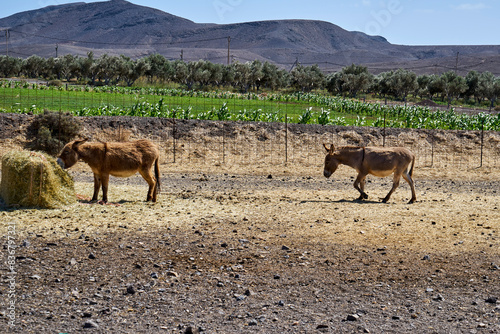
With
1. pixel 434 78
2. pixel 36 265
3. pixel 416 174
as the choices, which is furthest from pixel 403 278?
pixel 434 78

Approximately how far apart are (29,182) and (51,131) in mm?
12857

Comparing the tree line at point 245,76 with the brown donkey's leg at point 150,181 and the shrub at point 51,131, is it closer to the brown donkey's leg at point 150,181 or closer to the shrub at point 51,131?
the shrub at point 51,131

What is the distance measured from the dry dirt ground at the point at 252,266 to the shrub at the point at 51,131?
392 inches

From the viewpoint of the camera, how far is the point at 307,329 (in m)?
7.16

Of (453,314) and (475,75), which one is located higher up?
(475,75)

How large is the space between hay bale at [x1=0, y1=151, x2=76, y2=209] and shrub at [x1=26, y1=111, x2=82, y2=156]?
36.9 feet

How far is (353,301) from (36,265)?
5.41 metres

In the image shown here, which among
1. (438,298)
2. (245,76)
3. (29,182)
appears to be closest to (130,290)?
(438,298)

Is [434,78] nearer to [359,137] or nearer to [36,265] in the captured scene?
[359,137]

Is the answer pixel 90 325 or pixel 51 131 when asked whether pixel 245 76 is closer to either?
pixel 51 131

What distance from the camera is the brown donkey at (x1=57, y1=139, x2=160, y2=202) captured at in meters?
13.9

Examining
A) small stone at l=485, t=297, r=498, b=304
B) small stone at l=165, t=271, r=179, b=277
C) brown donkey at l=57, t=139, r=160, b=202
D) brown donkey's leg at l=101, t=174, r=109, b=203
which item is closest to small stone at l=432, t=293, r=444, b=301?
small stone at l=485, t=297, r=498, b=304

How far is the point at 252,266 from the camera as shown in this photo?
9.50 meters

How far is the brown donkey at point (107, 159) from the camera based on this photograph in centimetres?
1390
